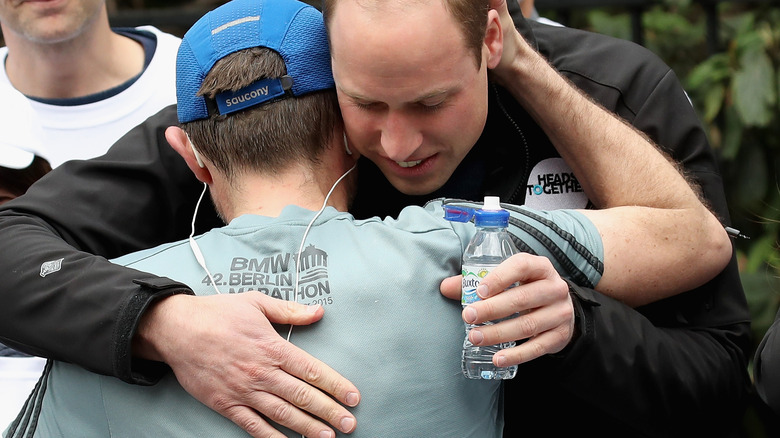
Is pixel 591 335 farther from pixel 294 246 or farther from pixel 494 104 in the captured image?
pixel 494 104

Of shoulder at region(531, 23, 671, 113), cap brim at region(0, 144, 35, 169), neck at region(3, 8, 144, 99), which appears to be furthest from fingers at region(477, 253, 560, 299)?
neck at region(3, 8, 144, 99)

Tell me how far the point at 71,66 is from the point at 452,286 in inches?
95.6

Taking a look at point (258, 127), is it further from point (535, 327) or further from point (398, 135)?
point (535, 327)

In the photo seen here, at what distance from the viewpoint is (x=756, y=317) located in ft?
13.6

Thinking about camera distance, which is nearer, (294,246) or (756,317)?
(294,246)

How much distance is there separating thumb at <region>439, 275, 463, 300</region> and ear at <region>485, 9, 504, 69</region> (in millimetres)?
720

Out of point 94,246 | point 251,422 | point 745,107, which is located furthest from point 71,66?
point 745,107

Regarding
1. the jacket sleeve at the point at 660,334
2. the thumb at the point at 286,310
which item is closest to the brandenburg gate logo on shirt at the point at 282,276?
the thumb at the point at 286,310

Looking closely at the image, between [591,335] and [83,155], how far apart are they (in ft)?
7.40

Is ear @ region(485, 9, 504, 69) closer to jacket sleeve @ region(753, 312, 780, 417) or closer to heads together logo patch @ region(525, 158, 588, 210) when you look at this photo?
heads together logo patch @ region(525, 158, 588, 210)

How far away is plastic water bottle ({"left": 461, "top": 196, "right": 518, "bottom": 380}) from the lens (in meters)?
1.72

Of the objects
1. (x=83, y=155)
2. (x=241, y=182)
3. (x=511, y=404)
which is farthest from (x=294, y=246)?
(x=83, y=155)

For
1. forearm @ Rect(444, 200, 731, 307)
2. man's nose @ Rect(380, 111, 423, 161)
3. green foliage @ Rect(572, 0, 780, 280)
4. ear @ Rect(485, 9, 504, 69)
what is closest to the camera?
forearm @ Rect(444, 200, 731, 307)

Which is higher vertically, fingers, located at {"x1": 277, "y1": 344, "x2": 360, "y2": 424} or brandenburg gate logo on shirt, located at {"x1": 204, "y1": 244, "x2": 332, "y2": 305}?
brandenburg gate logo on shirt, located at {"x1": 204, "y1": 244, "x2": 332, "y2": 305}
